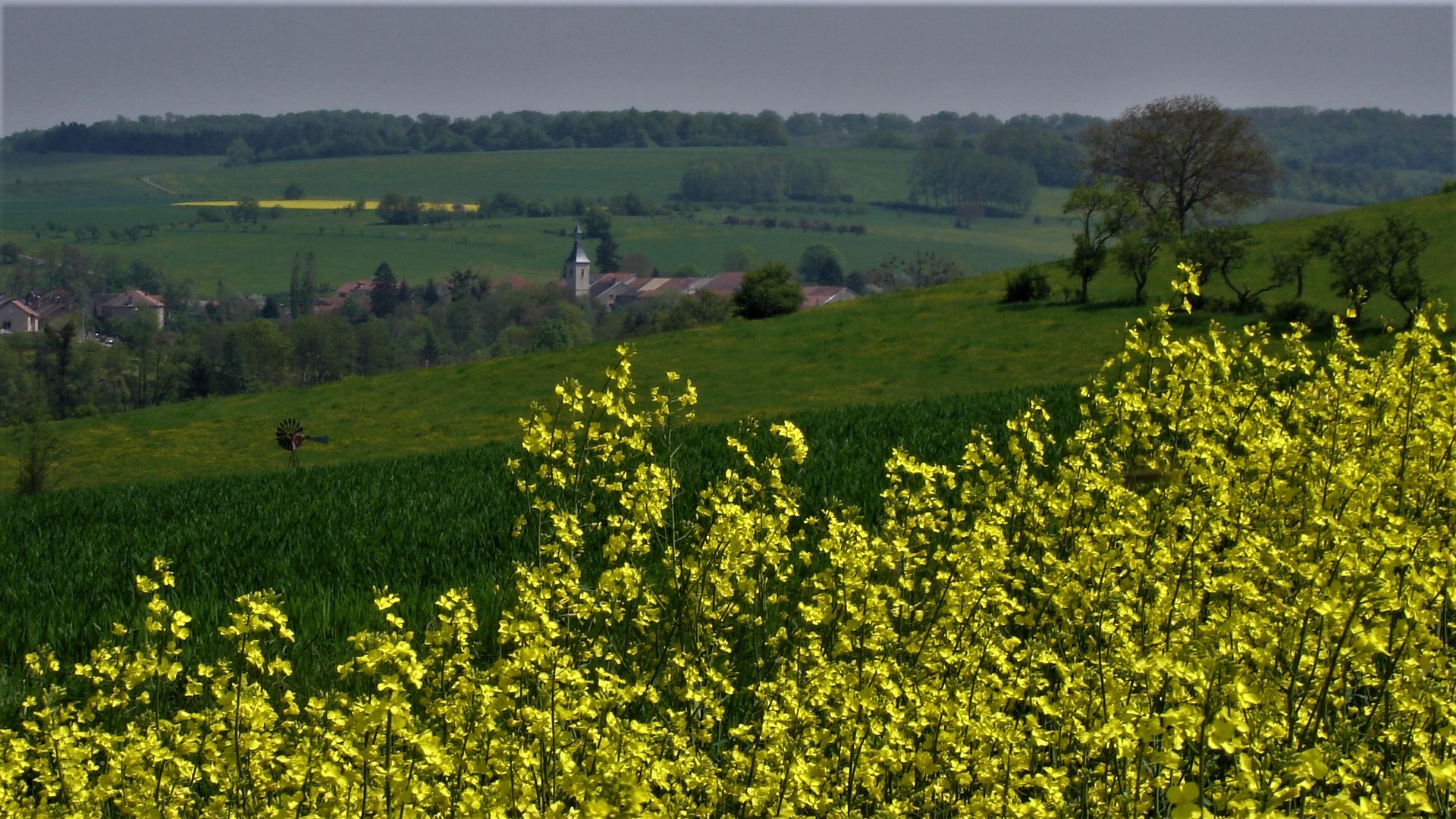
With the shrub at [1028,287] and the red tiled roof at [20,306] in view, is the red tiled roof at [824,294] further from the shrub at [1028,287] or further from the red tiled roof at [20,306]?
the red tiled roof at [20,306]

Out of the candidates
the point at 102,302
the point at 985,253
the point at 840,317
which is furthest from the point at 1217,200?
the point at 102,302

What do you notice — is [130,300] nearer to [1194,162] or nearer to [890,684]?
[1194,162]

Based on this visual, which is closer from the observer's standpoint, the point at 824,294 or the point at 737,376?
the point at 737,376

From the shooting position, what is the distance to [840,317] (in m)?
48.8

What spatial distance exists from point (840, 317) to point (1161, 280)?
467 inches

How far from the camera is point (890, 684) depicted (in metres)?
5.02

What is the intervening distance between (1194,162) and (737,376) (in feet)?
117

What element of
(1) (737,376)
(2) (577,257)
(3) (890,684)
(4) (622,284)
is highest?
(3) (890,684)

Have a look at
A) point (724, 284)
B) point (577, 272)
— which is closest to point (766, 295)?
point (724, 284)

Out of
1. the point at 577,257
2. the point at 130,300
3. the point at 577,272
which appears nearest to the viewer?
the point at 130,300

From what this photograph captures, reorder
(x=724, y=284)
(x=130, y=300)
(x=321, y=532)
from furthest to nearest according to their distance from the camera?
(x=130, y=300), (x=724, y=284), (x=321, y=532)

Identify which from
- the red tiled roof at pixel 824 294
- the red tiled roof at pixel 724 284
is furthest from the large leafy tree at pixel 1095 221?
the red tiled roof at pixel 724 284

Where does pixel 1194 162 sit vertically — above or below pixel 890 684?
above

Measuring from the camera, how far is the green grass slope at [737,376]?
36781mm
